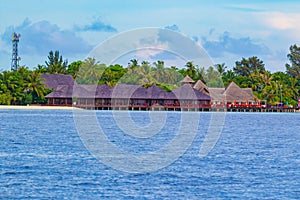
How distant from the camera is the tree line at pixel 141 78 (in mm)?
107438

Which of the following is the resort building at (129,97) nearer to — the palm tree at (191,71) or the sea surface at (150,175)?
the palm tree at (191,71)

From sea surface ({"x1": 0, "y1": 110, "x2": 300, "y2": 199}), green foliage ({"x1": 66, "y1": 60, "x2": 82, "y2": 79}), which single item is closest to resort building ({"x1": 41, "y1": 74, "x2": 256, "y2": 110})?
green foliage ({"x1": 66, "y1": 60, "x2": 82, "y2": 79})

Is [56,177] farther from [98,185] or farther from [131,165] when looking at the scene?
[131,165]

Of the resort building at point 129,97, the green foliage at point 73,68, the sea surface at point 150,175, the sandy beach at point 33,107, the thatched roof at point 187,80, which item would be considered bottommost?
the sea surface at point 150,175

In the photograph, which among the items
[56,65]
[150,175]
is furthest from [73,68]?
[150,175]

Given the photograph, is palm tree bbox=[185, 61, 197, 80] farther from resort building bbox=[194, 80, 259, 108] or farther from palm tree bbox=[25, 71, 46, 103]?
palm tree bbox=[25, 71, 46, 103]

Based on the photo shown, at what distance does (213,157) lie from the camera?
32812 mm

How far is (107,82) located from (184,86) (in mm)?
12806

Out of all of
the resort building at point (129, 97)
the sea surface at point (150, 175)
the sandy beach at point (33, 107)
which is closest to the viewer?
the sea surface at point (150, 175)

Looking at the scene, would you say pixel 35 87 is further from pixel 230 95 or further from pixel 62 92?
pixel 230 95

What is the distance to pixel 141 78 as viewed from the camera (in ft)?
389

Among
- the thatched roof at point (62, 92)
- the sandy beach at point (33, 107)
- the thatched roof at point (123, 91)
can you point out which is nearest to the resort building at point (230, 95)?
the thatched roof at point (123, 91)

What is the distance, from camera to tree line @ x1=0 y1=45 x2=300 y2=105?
352 feet

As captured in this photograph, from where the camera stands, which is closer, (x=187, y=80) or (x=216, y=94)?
(x=216, y=94)
